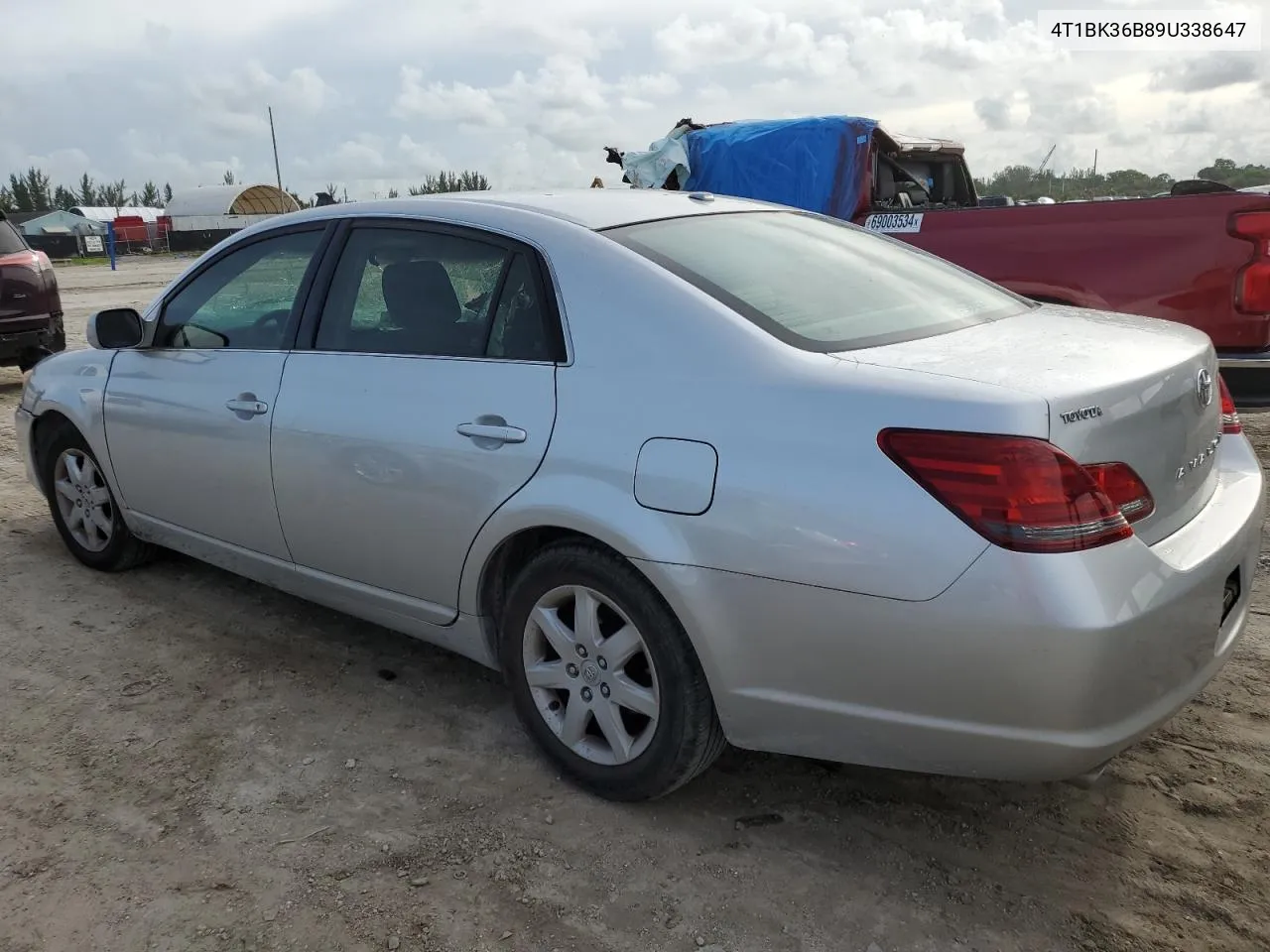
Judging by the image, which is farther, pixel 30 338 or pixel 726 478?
pixel 30 338

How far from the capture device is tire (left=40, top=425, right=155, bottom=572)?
4.45 m

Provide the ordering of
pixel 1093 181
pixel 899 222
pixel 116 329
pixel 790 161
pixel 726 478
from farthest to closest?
1. pixel 1093 181
2. pixel 790 161
3. pixel 899 222
4. pixel 116 329
5. pixel 726 478

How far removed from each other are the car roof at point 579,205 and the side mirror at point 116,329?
36.5 inches

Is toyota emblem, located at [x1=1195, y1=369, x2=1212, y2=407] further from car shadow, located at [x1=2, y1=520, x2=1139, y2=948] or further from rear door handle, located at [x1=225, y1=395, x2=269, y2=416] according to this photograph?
rear door handle, located at [x1=225, y1=395, x2=269, y2=416]

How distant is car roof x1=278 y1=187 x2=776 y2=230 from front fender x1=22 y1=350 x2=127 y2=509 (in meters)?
1.34

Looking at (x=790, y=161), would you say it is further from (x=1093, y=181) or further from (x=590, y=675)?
(x=1093, y=181)

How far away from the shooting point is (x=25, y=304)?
8.95 meters

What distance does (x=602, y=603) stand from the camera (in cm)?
268

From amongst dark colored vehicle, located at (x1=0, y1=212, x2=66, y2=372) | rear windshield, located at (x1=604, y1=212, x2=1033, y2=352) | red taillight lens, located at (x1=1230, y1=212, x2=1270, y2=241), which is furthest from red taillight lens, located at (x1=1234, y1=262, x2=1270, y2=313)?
dark colored vehicle, located at (x1=0, y1=212, x2=66, y2=372)

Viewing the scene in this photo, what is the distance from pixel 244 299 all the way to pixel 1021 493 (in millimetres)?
2890

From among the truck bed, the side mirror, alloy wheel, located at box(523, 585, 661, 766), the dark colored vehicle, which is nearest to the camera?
alloy wheel, located at box(523, 585, 661, 766)

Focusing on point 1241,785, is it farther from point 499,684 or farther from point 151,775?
point 151,775

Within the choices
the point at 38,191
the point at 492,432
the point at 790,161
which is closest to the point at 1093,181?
the point at 790,161

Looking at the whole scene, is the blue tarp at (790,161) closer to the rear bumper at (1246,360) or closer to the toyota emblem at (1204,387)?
the rear bumper at (1246,360)
